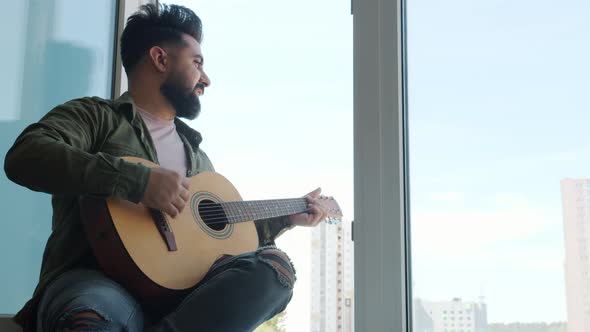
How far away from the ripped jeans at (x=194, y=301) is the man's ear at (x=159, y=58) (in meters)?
0.57

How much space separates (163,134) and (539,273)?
3.06ft

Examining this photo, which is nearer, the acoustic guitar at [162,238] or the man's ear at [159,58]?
the acoustic guitar at [162,238]

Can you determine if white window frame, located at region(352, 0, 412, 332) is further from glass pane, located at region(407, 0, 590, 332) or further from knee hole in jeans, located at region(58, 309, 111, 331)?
knee hole in jeans, located at region(58, 309, 111, 331)

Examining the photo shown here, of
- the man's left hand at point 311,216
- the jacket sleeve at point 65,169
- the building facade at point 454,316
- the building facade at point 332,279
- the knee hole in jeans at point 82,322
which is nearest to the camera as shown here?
the knee hole in jeans at point 82,322

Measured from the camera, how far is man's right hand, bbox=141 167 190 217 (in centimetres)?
130

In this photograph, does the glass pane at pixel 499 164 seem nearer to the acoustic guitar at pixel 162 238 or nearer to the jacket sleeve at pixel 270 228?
the jacket sleeve at pixel 270 228

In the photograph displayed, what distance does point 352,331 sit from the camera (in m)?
1.83

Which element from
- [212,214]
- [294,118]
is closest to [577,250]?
[212,214]

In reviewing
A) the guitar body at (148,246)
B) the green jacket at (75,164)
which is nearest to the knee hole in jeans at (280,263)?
the guitar body at (148,246)

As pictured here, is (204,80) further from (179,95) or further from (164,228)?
(164,228)

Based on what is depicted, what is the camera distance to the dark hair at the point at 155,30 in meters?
1.70

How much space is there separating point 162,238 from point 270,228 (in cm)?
43

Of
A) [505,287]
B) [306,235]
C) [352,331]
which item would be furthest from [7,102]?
[505,287]

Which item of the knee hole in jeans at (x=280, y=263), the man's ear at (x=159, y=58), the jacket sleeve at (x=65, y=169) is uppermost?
the man's ear at (x=159, y=58)
